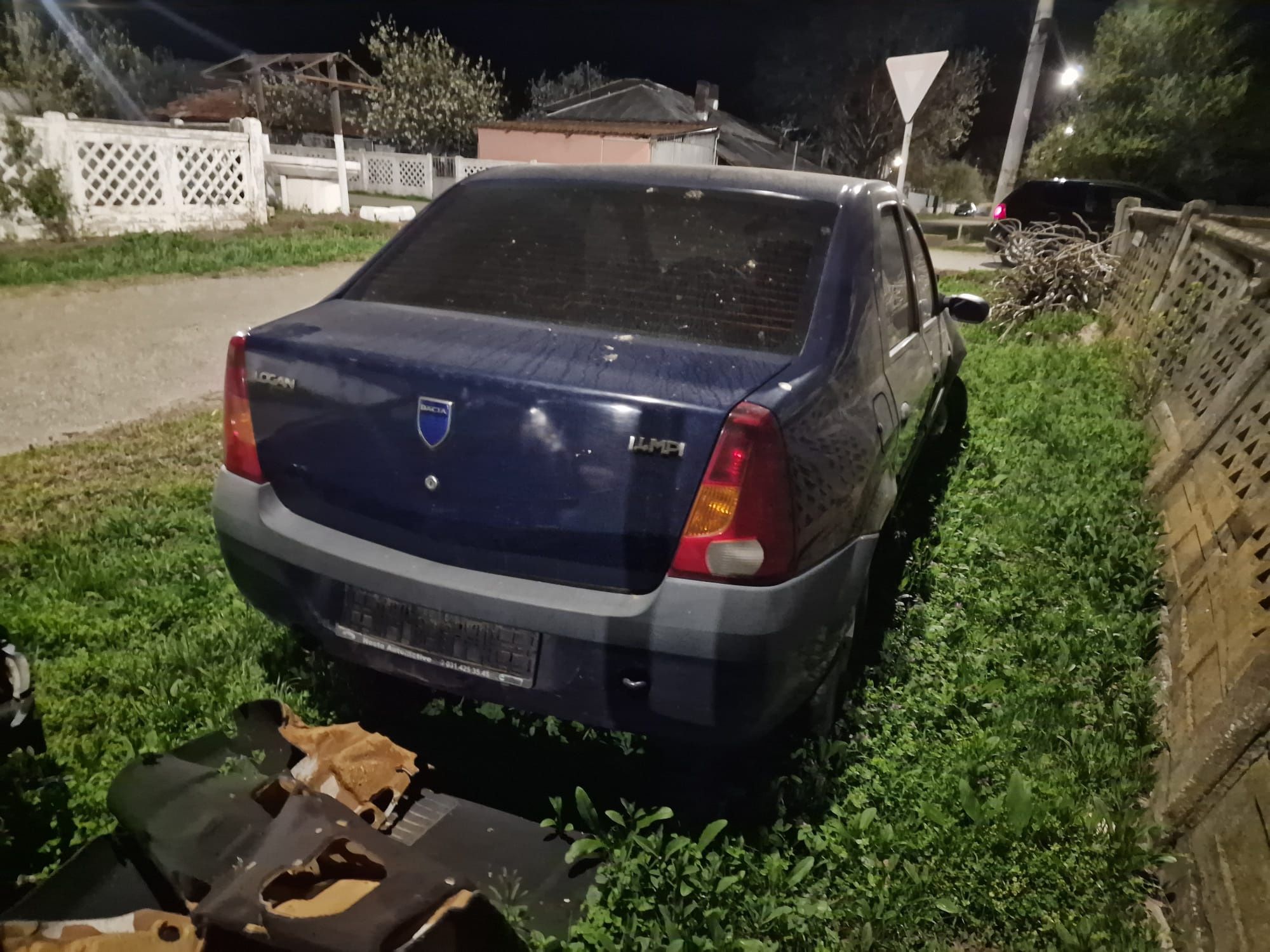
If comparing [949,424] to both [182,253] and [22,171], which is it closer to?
[182,253]

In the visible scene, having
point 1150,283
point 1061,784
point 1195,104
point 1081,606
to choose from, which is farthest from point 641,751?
point 1195,104

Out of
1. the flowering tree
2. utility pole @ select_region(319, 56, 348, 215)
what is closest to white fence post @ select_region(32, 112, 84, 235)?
utility pole @ select_region(319, 56, 348, 215)

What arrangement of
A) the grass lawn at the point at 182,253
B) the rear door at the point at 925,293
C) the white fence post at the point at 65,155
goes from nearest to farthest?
the rear door at the point at 925,293, the grass lawn at the point at 182,253, the white fence post at the point at 65,155

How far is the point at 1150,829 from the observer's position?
2.24 meters

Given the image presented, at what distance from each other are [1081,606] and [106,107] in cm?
4211

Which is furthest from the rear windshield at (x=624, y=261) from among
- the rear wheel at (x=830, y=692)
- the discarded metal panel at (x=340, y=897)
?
the discarded metal panel at (x=340, y=897)

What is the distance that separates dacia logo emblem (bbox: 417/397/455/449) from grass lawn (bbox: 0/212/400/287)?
8564 millimetres

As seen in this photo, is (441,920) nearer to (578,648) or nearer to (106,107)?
(578,648)

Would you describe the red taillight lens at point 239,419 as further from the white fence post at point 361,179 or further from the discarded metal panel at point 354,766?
the white fence post at point 361,179

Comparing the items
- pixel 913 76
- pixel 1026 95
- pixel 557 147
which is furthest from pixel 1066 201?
pixel 557 147

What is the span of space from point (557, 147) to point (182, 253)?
26.3 meters

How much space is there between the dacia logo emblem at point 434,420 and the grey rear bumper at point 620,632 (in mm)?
309

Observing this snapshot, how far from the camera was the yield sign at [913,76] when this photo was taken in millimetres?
7512

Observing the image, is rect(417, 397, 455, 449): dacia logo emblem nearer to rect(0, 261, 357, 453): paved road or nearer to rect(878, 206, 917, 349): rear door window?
rect(878, 206, 917, 349): rear door window
